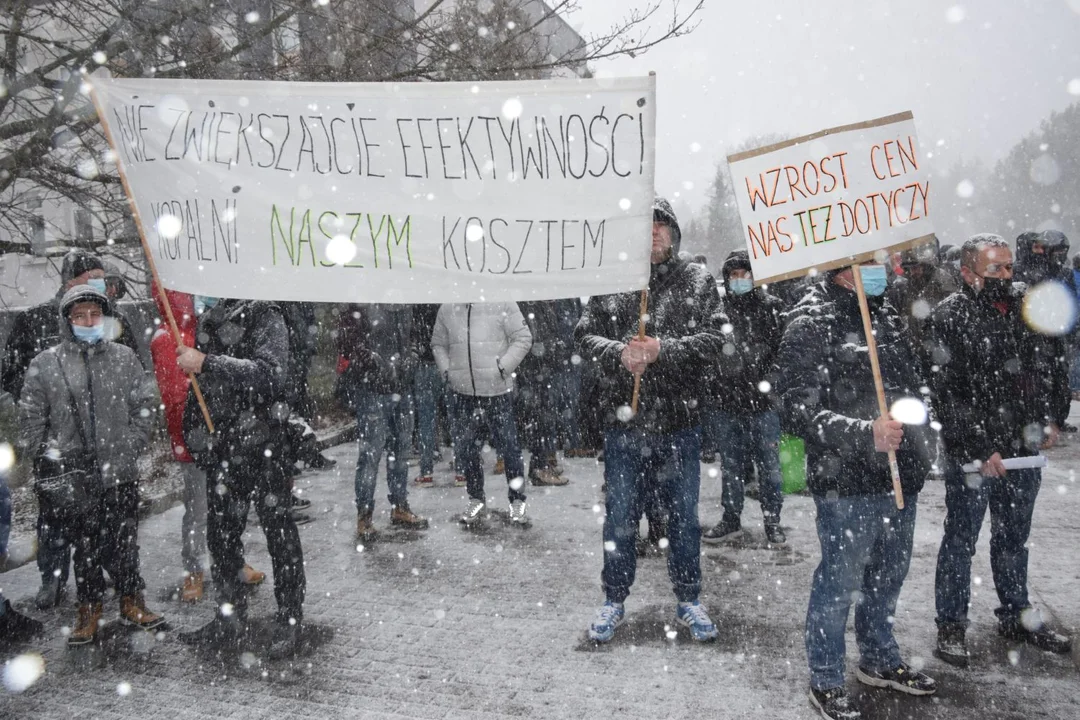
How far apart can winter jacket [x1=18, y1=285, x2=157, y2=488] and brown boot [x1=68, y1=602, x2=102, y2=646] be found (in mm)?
655

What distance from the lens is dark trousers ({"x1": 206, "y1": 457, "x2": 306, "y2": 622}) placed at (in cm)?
420

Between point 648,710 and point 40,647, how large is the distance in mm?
A: 3258

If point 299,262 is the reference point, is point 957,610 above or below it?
below

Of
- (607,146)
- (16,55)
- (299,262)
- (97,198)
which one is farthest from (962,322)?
(16,55)

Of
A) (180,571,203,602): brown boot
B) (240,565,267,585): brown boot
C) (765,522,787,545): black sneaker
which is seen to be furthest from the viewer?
(765,522,787,545): black sneaker

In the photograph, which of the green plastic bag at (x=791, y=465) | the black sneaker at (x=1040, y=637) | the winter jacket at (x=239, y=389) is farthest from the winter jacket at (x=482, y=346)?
the black sneaker at (x=1040, y=637)

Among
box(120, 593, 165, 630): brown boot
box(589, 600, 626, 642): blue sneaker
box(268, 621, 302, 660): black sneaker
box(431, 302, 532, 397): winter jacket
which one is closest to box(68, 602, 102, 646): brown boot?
box(120, 593, 165, 630): brown boot

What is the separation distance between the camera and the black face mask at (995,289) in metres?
3.87

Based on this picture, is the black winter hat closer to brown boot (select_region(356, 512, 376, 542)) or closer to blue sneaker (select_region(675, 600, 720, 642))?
brown boot (select_region(356, 512, 376, 542))

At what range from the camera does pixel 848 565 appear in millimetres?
3396

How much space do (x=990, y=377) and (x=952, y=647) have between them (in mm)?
1297

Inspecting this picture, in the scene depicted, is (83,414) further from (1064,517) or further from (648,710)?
(1064,517)

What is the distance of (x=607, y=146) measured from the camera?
3805mm

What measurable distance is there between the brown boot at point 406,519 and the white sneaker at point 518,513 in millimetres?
686
